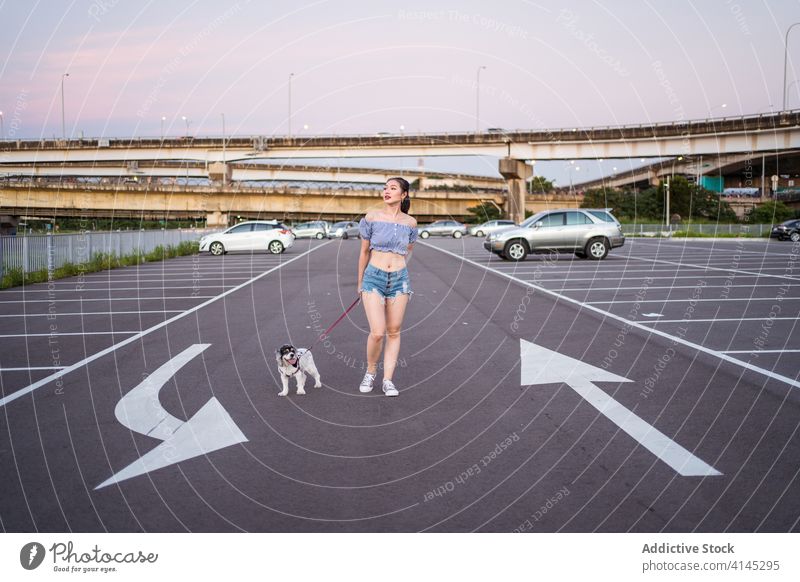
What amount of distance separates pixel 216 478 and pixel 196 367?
13.5 ft

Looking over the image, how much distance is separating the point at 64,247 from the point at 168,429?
72.2ft

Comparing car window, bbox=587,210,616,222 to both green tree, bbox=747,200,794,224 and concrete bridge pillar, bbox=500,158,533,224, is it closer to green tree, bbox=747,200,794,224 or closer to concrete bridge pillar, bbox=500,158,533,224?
concrete bridge pillar, bbox=500,158,533,224

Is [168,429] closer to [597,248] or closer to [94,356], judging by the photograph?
[94,356]

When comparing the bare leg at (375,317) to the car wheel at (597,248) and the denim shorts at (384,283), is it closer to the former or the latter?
the denim shorts at (384,283)

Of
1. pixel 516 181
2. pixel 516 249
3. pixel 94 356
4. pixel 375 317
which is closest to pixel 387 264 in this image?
pixel 375 317

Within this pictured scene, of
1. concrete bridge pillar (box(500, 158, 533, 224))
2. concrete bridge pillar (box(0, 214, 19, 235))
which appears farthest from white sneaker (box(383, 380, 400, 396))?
concrete bridge pillar (box(0, 214, 19, 235))

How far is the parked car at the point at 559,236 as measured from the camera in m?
29.9

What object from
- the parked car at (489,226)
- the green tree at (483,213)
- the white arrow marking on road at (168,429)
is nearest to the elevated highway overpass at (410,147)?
the parked car at (489,226)

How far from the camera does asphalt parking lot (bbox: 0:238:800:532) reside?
15.1ft

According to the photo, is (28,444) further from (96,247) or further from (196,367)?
(96,247)

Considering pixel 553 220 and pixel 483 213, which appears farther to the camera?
pixel 483 213

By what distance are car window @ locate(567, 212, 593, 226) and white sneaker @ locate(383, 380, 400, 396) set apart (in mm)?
23403

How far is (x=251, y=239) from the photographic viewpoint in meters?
42.6
